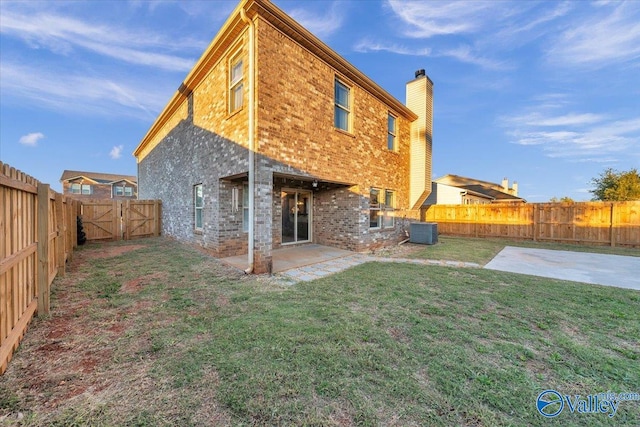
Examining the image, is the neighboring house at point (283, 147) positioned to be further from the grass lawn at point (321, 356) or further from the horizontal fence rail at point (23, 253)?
the horizontal fence rail at point (23, 253)

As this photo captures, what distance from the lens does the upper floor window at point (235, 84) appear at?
6.63 meters

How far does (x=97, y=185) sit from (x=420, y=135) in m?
44.4

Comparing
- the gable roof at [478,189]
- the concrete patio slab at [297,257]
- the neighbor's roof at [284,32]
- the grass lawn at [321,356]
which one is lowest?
the grass lawn at [321,356]

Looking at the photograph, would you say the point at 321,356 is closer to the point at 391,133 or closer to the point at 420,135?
the point at 391,133

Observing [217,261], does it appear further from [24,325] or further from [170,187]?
[170,187]

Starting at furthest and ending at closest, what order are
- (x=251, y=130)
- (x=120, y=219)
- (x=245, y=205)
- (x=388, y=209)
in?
(x=120, y=219) < (x=388, y=209) < (x=245, y=205) < (x=251, y=130)

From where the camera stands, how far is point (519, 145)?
61.8 ft

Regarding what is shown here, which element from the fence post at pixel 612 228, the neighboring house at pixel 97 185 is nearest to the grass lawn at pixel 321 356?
the fence post at pixel 612 228

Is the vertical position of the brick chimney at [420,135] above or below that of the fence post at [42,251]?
above

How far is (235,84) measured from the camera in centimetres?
678

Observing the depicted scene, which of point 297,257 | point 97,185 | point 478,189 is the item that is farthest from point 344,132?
point 97,185

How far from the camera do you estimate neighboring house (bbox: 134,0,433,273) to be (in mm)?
5812

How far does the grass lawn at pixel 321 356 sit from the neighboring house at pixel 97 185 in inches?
1585

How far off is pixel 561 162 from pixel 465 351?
26.5 meters
